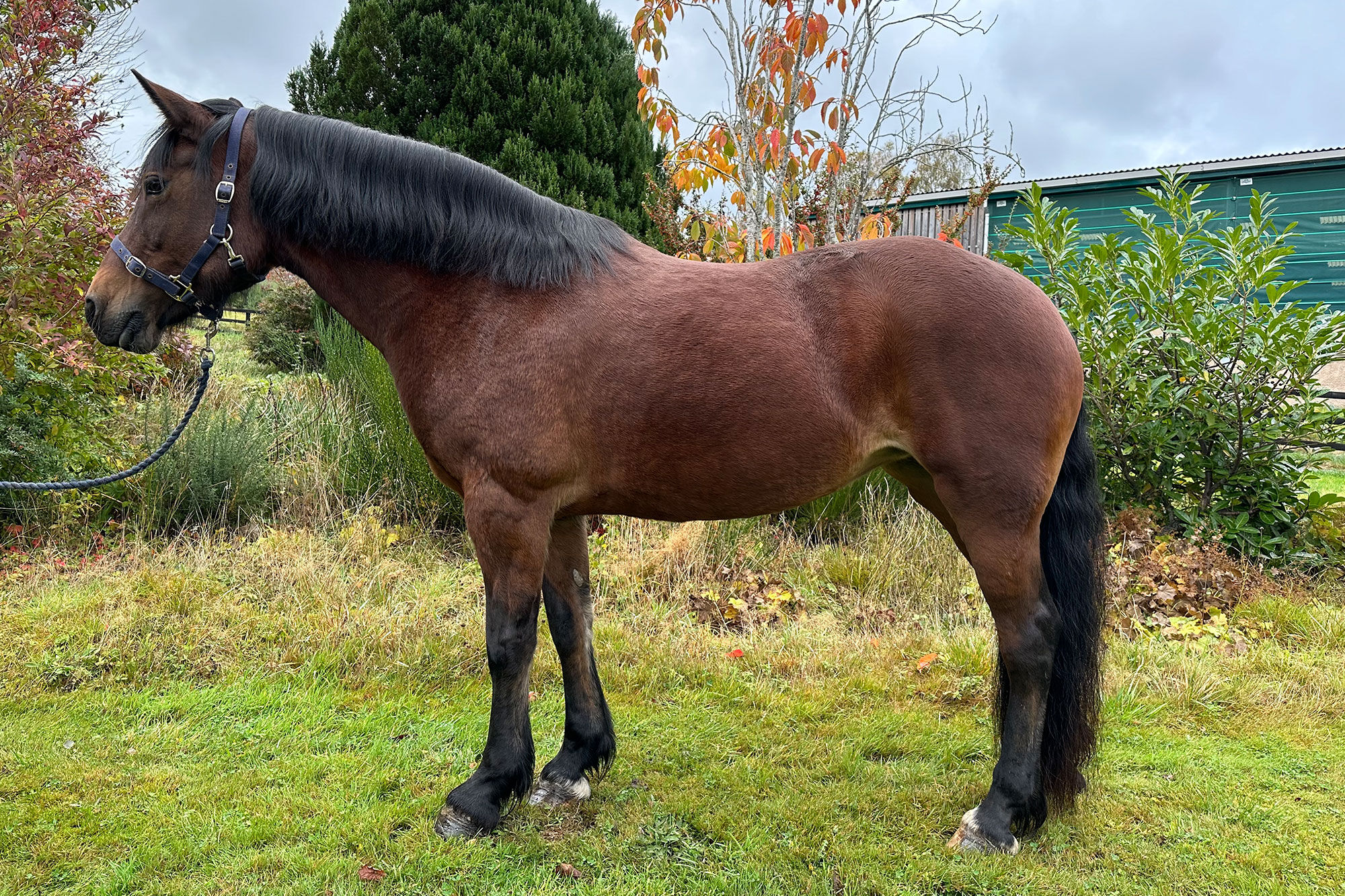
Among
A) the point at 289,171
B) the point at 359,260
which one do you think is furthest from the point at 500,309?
the point at 289,171

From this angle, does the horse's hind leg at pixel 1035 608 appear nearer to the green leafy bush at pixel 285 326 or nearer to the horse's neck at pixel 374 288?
the horse's neck at pixel 374 288

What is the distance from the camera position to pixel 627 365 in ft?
8.17

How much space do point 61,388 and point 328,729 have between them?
323 centimetres

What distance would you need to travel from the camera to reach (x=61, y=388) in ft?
16.3

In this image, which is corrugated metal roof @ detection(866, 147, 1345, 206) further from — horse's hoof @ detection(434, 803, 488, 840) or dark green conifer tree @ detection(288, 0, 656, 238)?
horse's hoof @ detection(434, 803, 488, 840)

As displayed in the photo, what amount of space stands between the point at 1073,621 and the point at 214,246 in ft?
9.92

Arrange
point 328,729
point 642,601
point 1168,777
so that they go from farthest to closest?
point 642,601 → point 328,729 → point 1168,777

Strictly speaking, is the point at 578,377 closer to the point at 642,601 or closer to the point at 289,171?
the point at 289,171

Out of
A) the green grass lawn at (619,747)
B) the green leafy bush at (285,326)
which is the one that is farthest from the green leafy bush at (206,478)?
the green leafy bush at (285,326)

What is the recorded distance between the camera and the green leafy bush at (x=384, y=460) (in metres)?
5.70

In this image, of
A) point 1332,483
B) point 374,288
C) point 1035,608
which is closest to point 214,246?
point 374,288

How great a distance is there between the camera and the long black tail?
2650mm

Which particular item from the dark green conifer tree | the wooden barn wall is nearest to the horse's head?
the dark green conifer tree

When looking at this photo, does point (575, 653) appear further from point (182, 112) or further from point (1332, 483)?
point (1332, 483)
